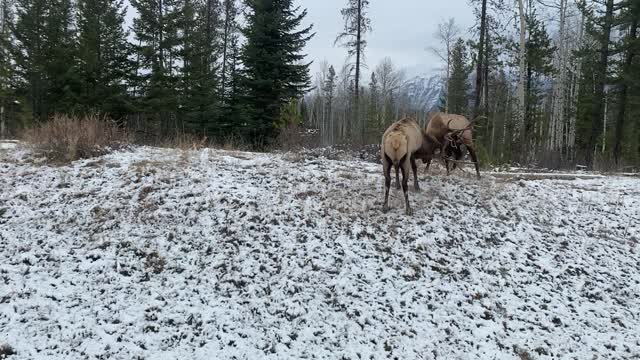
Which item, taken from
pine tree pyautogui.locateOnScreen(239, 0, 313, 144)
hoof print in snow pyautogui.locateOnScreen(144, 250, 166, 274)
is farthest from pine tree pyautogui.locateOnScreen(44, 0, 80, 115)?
hoof print in snow pyautogui.locateOnScreen(144, 250, 166, 274)

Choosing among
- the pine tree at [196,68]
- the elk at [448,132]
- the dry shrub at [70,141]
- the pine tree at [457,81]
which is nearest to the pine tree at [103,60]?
the pine tree at [196,68]

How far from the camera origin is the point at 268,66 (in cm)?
1886

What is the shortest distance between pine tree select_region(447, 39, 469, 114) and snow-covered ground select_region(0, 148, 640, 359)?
26307 millimetres

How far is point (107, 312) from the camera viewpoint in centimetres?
468

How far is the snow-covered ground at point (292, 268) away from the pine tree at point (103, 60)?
45.0ft

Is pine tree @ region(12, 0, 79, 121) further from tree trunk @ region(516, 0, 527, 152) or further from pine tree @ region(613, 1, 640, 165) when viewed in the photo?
pine tree @ region(613, 1, 640, 165)

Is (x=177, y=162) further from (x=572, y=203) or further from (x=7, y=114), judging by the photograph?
(x=7, y=114)

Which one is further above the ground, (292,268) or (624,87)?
(624,87)

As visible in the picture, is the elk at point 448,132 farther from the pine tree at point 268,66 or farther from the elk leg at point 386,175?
the pine tree at point 268,66

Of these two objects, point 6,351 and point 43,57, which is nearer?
point 6,351

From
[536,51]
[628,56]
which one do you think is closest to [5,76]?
[536,51]

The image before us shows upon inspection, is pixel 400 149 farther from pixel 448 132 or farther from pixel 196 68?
pixel 196 68

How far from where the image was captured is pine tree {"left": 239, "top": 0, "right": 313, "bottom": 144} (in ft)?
61.0

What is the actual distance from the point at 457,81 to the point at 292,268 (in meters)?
31.7
